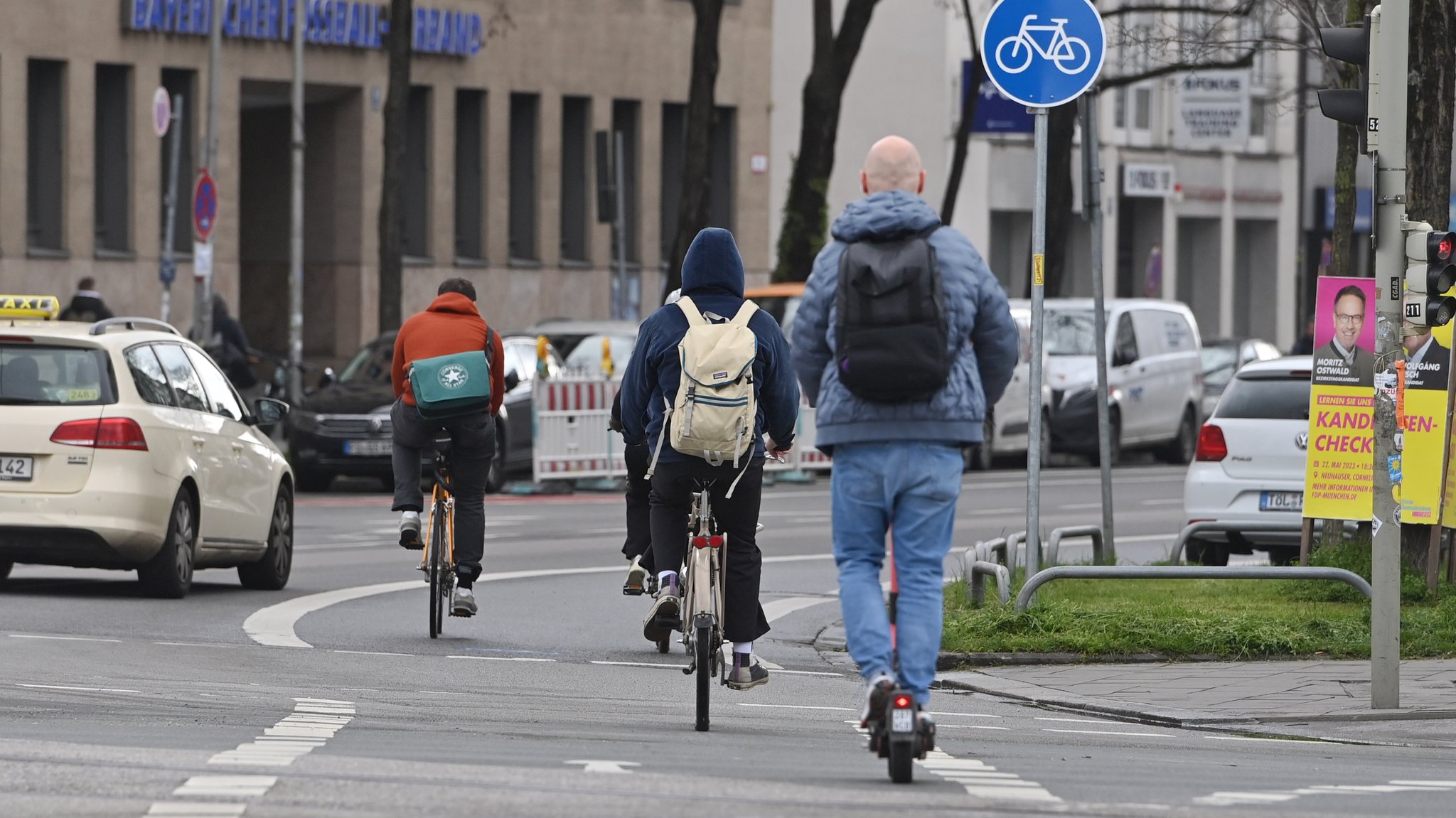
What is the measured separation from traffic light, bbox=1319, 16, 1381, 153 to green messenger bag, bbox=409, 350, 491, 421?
14.6 feet

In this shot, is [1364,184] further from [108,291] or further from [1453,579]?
[1453,579]

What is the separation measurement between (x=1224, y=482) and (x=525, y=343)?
11588mm

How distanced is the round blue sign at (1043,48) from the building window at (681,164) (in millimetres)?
32884

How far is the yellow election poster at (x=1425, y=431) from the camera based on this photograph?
13320mm

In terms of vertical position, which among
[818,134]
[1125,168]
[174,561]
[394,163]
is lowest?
[174,561]

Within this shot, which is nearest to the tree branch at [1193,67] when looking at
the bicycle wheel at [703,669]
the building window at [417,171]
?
the building window at [417,171]

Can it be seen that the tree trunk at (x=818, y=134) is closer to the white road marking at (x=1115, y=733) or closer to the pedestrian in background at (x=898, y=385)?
the white road marking at (x=1115, y=733)

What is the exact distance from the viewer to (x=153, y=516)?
14.7 meters

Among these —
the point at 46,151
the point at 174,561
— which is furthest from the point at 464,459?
the point at 46,151

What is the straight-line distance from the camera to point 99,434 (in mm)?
14641

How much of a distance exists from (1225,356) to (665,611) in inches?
1234

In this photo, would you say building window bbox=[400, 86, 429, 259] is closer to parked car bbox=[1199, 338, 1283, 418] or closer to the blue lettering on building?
the blue lettering on building

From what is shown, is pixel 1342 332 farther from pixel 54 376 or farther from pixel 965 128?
pixel 965 128

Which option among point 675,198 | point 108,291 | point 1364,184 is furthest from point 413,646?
point 1364,184
